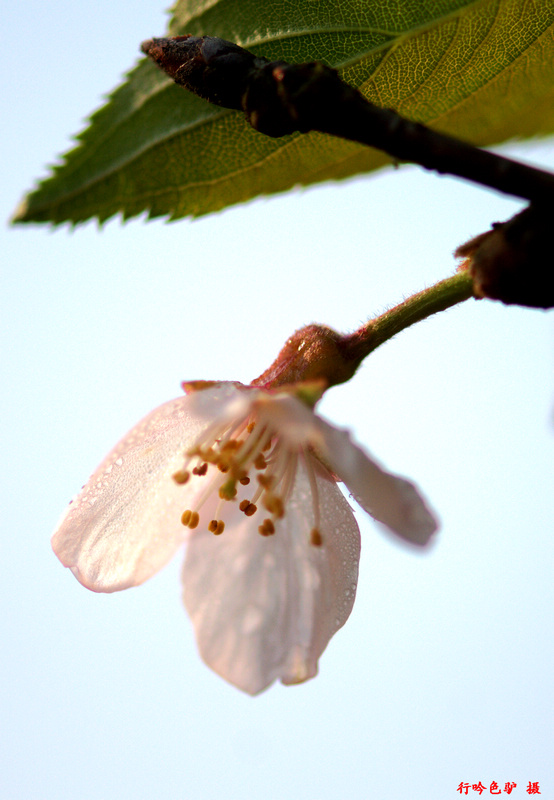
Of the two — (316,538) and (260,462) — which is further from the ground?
(260,462)

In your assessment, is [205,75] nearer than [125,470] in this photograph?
Yes

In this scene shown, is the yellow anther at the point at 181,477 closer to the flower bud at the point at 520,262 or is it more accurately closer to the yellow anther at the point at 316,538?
the yellow anther at the point at 316,538

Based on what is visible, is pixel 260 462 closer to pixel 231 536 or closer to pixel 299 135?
pixel 231 536

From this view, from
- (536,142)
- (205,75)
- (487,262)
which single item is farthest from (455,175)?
(536,142)

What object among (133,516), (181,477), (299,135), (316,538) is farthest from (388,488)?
(299,135)

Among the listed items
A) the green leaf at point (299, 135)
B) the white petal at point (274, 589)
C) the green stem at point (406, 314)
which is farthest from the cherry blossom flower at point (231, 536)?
the green leaf at point (299, 135)

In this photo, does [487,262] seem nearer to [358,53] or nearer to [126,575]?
[358,53]

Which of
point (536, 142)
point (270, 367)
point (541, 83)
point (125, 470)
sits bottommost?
point (125, 470)
